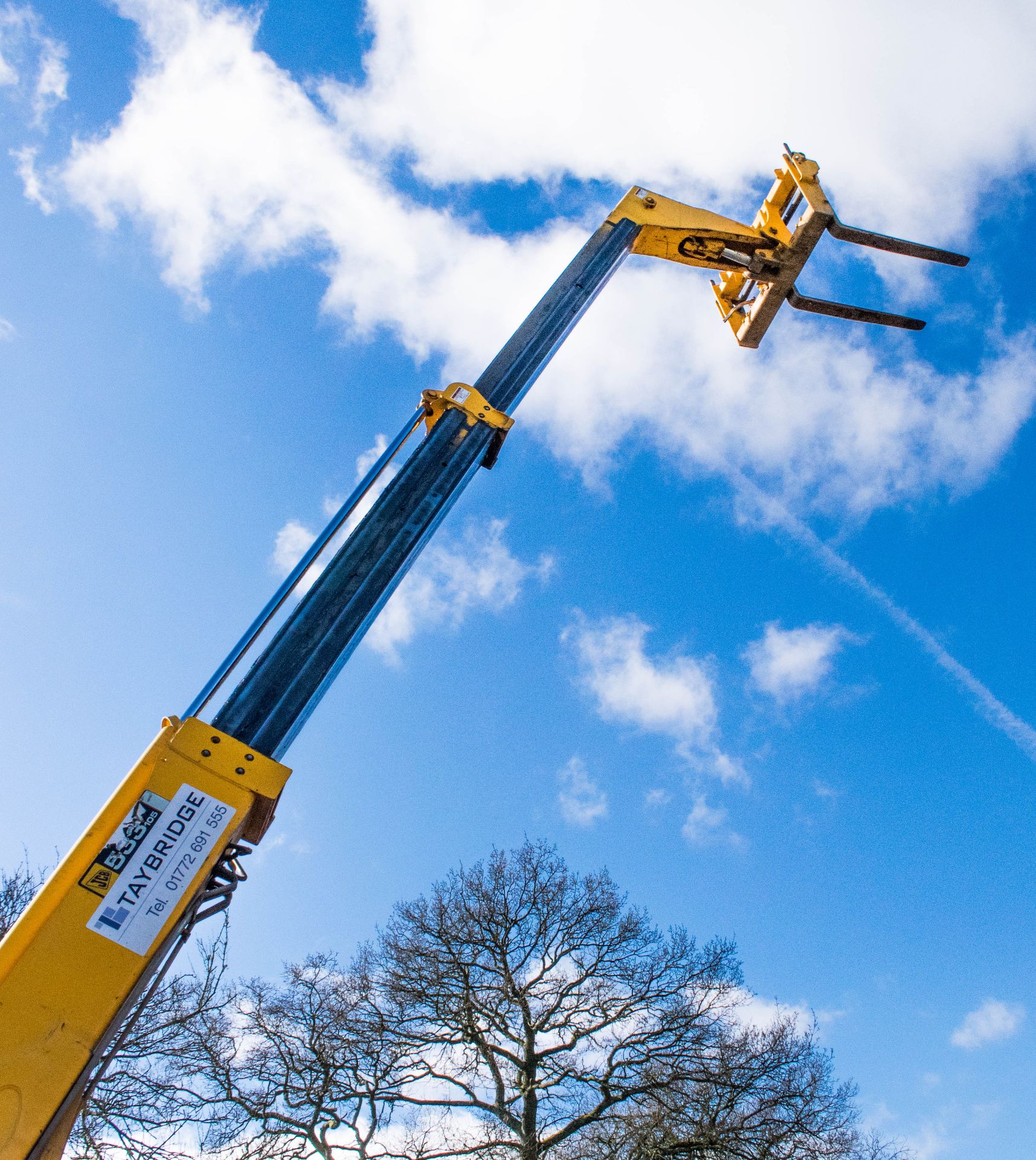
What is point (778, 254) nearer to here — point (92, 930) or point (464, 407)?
point (464, 407)

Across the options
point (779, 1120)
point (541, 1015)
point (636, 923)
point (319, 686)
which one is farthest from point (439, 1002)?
point (319, 686)

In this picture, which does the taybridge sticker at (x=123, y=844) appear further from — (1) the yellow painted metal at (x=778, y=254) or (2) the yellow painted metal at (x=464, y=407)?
(1) the yellow painted metal at (x=778, y=254)

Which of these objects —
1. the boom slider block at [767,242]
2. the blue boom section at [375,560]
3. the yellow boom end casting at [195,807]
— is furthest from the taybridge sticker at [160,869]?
the boom slider block at [767,242]

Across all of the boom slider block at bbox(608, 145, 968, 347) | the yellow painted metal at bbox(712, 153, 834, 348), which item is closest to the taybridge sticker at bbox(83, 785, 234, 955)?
the boom slider block at bbox(608, 145, 968, 347)

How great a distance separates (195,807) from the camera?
115 inches

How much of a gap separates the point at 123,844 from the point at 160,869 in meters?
0.16

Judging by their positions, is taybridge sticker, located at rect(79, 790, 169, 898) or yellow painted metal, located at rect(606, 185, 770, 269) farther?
yellow painted metal, located at rect(606, 185, 770, 269)

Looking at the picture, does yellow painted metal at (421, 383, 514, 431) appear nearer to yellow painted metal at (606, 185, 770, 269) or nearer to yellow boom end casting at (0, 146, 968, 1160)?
yellow boom end casting at (0, 146, 968, 1160)

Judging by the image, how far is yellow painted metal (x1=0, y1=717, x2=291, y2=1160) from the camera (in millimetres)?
2385

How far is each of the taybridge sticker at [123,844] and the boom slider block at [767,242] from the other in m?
5.84

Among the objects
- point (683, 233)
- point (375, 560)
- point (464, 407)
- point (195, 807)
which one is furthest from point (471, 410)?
point (683, 233)

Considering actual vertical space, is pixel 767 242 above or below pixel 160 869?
above

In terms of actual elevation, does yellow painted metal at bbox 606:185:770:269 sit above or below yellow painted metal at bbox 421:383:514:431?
above

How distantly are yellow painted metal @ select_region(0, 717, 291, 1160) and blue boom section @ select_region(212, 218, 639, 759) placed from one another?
0.20 meters
